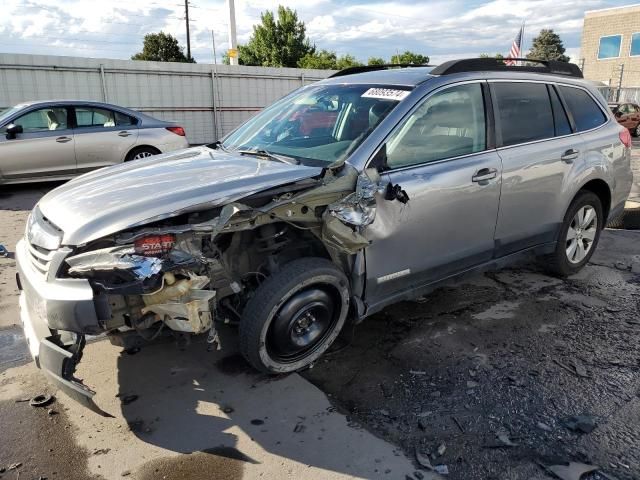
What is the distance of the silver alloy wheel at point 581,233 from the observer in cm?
482

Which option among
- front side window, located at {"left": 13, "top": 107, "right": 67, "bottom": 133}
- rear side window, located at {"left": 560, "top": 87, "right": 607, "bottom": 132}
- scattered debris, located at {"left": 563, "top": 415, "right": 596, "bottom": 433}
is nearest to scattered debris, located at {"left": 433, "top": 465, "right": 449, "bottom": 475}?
scattered debris, located at {"left": 563, "top": 415, "right": 596, "bottom": 433}

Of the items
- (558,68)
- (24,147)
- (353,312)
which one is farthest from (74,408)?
(24,147)

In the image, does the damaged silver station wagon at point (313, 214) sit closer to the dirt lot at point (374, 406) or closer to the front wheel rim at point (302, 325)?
the front wheel rim at point (302, 325)

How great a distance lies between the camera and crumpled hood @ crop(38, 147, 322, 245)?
8.73 ft

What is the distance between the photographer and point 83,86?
45.5ft

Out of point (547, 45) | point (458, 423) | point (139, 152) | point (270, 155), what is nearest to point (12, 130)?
point (139, 152)

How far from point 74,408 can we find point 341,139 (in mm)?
2333

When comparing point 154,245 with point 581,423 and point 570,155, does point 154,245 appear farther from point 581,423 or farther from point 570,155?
point 570,155

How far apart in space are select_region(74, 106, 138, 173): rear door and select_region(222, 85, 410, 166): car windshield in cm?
580

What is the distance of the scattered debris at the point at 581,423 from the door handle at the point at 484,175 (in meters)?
1.66

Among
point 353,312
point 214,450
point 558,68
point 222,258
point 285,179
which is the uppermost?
point 558,68

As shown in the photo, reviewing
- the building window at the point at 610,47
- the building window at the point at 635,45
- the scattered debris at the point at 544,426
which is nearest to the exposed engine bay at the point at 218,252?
the scattered debris at the point at 544,426

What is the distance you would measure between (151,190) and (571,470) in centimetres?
259

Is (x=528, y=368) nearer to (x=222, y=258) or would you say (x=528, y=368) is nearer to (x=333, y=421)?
(x=333, y=421)
